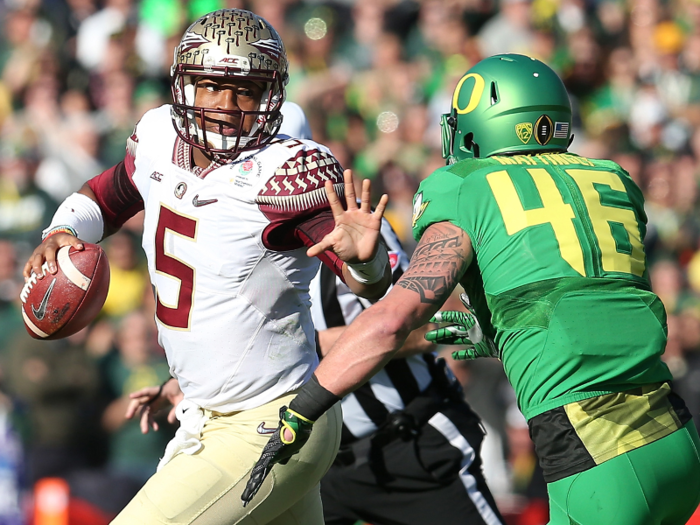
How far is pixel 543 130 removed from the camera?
300 centimetres

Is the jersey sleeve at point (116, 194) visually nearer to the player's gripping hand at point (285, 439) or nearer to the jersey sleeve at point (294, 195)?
the jersey sleeve at point (294, 195)

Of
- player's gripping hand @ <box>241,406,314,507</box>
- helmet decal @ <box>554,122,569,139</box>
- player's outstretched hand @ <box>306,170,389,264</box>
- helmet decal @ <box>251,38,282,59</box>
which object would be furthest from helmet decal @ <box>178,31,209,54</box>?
player's gripping hand @ <box>241,406,314,507</box>

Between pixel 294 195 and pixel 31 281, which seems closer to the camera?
pixel 294 195

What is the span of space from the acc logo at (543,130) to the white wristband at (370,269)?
62 centimetres

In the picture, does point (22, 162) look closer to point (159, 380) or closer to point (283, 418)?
point (159, 380)

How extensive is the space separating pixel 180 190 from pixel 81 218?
563 mm

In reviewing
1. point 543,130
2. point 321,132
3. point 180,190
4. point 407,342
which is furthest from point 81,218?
point 321,132

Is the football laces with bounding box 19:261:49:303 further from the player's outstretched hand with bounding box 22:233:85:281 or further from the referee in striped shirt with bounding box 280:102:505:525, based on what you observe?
the referee in striped shirt with bounding box 280:102:505:525

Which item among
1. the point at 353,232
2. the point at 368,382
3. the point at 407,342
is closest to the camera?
the point at 353,232

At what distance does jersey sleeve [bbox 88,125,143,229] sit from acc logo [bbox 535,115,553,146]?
1.45 metres

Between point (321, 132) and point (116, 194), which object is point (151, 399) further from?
point (321, 132)

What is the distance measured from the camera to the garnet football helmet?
10.3ft

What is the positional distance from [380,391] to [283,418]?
144cm

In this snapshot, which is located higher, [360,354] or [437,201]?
[437,201]
